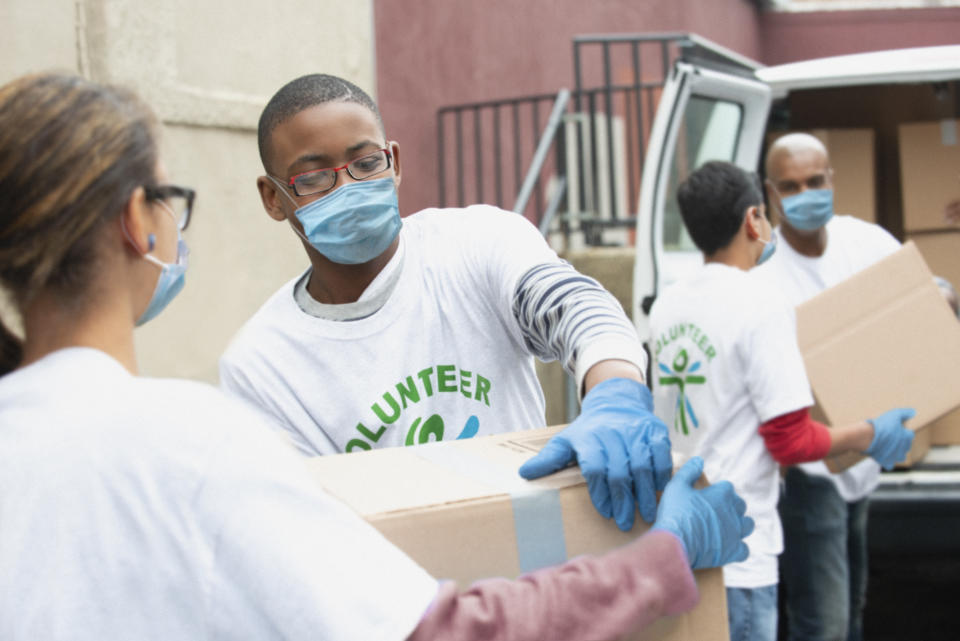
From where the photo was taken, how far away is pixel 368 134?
6.56 feet

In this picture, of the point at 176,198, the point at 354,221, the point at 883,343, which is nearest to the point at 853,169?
the point at 883,343

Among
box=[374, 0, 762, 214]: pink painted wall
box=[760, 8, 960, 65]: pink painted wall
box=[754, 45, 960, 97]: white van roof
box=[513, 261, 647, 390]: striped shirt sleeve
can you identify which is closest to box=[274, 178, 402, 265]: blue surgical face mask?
box=[513, 261, 647, 390]: striped shirt sleeve

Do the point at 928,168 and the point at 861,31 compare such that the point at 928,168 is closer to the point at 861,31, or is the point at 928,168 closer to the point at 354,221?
the point at 354,221

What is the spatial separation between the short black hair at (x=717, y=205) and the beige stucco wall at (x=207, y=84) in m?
2.36

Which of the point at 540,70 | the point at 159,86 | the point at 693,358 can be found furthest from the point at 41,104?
the point at 540,70

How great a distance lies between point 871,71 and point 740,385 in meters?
1.94

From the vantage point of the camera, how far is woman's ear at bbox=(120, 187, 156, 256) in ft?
3.89

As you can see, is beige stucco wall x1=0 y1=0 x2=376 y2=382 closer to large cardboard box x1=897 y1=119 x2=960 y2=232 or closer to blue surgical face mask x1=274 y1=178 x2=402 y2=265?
blue surgical face mask x1=274 y1=178 x2=402 y2=265

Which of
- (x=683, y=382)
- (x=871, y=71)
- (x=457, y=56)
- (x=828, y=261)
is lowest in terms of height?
(x=683, y=382)

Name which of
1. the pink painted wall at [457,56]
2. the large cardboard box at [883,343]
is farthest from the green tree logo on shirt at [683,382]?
the pink painted wall at [457,56]

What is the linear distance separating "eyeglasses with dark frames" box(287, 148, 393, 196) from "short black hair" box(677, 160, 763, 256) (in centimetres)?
140

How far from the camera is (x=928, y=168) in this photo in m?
5.00

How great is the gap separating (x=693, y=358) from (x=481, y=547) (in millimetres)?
1817

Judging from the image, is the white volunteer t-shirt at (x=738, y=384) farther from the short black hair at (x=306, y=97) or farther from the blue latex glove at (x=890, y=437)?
the short black hair at (x=306, y=97)
